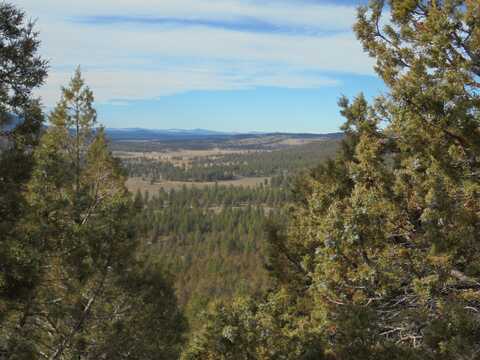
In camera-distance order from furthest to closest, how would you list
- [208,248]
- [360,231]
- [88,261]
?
[208,248], [88,261], [360,231]

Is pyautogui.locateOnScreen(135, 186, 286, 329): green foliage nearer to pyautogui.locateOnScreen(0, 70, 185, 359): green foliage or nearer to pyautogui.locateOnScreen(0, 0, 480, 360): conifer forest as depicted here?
pyautogui.locateOnScreen(0, 70, 185, 359): green foliage

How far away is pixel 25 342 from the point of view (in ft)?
28.7

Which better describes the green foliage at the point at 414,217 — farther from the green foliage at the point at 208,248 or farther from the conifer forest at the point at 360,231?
the green foliage at the point at 208,248

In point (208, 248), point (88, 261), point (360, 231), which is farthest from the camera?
point (208, 248)

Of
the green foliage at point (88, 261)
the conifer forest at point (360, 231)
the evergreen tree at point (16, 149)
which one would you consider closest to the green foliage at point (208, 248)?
the green foliage at point (88, 261)

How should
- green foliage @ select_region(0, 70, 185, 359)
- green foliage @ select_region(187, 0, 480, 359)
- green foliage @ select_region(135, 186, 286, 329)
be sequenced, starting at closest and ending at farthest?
green foliage @ select_region(187, 0, 480, 359)
green foliage @ select_region(0, 70, 185, 359)
green foliage @ select_region(135, 186, 286, 329)

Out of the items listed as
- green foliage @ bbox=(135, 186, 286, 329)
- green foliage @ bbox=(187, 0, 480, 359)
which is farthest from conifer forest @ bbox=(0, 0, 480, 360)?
green foliage @ bbox=(135, 186, 286, 329)

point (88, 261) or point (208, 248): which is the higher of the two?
point (88, 261)

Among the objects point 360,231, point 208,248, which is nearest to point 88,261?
point 360,231

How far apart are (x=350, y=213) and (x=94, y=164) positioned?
32.4 ft

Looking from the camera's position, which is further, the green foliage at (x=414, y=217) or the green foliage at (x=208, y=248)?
the green foliage at (x=208, y=248)

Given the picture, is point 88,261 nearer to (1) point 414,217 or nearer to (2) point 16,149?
(2) point 16,149

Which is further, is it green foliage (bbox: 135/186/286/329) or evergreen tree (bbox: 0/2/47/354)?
green foliage (bbox: 135/186/286/329)

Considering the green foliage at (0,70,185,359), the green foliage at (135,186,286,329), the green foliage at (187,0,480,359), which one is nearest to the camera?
the green foliage at (187,0,480,359)
